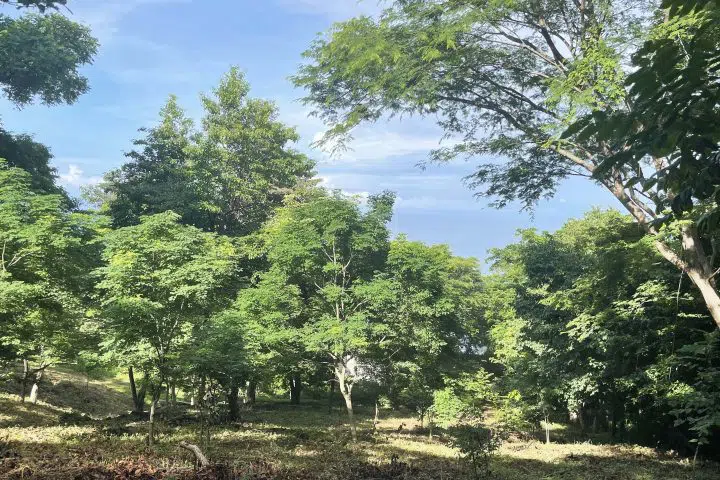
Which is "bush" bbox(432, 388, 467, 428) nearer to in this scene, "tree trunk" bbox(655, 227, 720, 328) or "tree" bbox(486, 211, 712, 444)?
"tree" bbox(486, 211, 712, 444)

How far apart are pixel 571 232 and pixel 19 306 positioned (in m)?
36.5

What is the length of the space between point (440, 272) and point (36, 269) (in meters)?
17.4

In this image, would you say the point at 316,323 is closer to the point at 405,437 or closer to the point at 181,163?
the point at 405,437

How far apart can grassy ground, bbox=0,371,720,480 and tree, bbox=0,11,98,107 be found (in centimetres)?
2366

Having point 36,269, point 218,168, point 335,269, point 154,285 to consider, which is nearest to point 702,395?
point 335,269

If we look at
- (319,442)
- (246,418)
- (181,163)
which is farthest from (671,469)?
(181,163)

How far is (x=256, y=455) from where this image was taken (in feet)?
41.3

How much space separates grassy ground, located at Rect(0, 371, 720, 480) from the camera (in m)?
7.81


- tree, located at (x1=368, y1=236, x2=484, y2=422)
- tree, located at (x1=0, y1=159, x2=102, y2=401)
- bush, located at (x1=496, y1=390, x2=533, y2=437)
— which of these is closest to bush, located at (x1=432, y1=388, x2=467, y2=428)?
tree, located at (x1=368, y1=236, x2=484, y2=422)

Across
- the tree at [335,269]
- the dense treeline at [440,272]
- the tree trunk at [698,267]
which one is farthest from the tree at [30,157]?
the tree trunk at [698,267]

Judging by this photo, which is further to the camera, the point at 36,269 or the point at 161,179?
the point at 161,179

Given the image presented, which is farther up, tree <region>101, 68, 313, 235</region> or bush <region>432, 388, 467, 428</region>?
tree <region>101, 68, 313, 235</region>

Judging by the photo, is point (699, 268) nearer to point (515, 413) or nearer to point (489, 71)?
point (489, 71)

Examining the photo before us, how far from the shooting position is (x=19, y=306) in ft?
46.4
